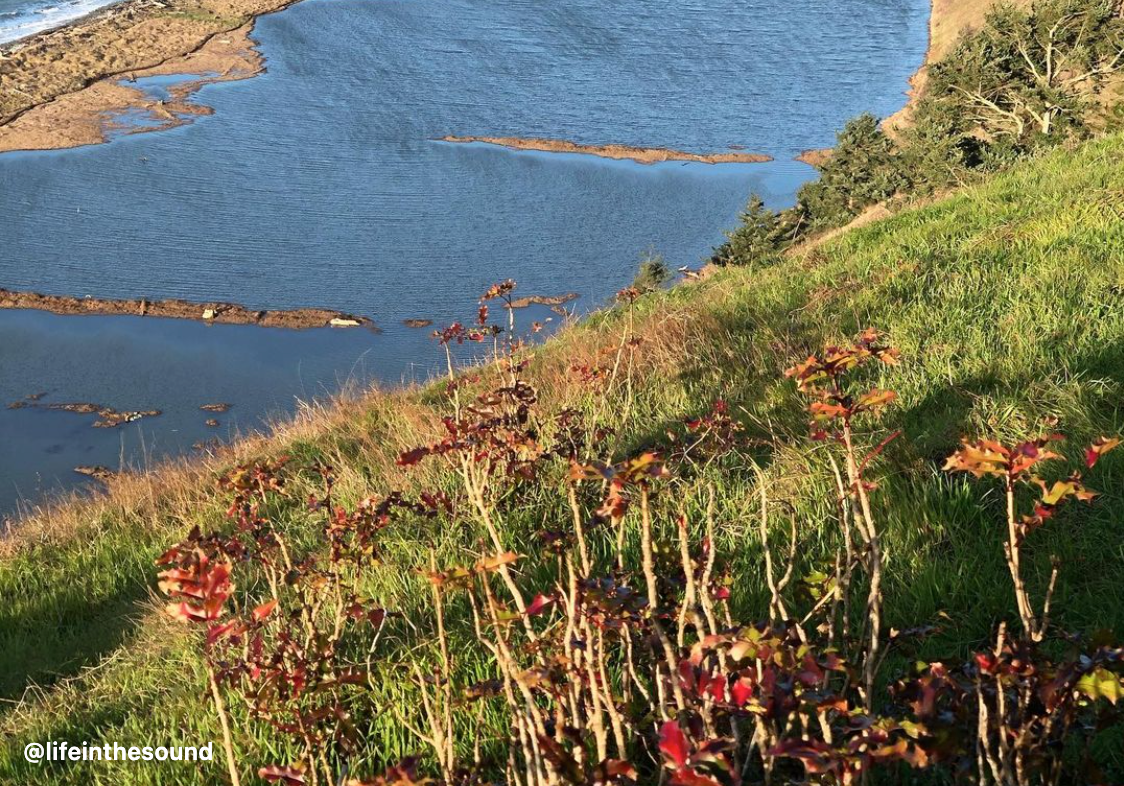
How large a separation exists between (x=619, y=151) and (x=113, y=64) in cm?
2028

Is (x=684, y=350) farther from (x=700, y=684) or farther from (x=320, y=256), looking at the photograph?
(x=320, y=256)

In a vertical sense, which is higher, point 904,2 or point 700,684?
point 904,2

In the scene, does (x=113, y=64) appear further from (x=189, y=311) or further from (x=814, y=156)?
(x=814, y=156)

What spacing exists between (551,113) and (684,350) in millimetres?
31819

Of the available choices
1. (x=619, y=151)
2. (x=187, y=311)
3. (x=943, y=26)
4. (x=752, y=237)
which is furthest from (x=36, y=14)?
(x=943, y=26)

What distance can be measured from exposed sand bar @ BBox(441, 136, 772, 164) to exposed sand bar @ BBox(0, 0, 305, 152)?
9.97m

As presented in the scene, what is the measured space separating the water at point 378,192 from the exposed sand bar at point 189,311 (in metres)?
0.38

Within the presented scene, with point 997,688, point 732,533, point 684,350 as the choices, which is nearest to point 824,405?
point 997,688

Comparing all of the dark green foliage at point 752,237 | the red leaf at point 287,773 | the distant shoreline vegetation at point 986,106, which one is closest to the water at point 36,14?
the dark green foliage at point 752,237

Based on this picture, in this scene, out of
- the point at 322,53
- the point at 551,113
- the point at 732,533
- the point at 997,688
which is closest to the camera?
the point at 997,688

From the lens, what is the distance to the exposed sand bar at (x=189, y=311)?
21328mm

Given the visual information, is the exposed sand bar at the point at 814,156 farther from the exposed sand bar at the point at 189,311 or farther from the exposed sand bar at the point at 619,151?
the exposed sand bar at the point at 189,311

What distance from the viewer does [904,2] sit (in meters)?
56.8

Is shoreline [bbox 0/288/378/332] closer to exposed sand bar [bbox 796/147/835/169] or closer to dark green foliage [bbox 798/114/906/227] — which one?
dark green foliage [bbox 798/114/906/227]
